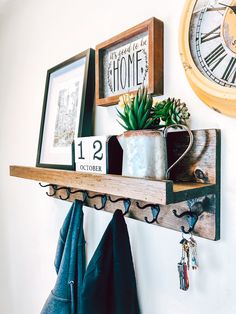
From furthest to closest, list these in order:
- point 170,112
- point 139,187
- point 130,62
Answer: point 130,62
point 170,112
point 139,187

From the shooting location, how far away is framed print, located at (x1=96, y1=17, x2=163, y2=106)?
0.65 meters

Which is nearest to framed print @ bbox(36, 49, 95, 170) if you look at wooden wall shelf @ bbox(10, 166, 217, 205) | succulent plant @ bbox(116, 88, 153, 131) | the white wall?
the white wall

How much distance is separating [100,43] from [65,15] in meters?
0.31

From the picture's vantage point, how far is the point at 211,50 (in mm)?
547

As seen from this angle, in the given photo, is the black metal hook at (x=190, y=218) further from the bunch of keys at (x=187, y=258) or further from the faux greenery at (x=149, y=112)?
the faux greenery at (x=149, y=112)

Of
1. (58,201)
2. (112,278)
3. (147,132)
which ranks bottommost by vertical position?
(112,278)

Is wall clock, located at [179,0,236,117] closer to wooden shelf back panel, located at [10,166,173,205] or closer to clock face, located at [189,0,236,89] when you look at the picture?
clock face, located at [189,0,236,89]

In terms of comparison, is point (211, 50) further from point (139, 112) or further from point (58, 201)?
point (58, 201)

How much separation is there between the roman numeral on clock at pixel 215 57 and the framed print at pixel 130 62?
132mm

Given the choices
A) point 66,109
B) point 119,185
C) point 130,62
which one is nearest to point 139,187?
point 119,185

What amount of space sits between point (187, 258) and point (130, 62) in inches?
20.0

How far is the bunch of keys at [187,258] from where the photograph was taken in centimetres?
57

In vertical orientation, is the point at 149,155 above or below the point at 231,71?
below

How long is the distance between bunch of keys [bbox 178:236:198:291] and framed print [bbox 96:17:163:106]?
1.17ft
